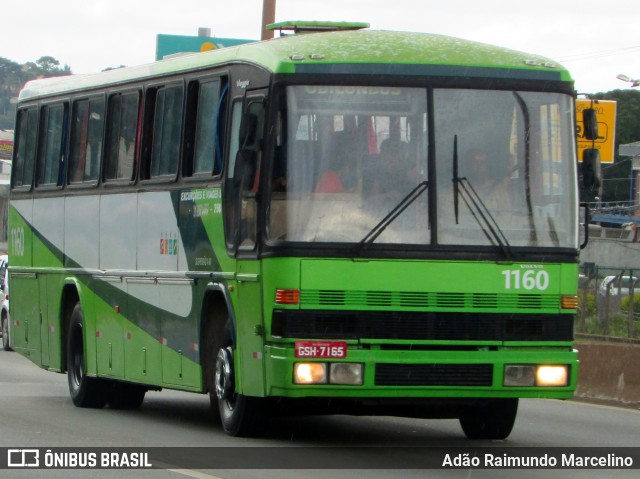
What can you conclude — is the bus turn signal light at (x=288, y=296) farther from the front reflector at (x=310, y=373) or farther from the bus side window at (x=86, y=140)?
the bus side window at (x=86, y=140)

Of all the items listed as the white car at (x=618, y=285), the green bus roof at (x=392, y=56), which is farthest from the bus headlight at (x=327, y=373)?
the white car at (x=618, y=285)

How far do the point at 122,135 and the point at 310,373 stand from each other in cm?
513

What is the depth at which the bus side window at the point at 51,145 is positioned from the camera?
18062mm

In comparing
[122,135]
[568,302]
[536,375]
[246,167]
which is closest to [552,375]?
[536,375]

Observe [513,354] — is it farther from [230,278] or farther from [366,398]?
[230,278]

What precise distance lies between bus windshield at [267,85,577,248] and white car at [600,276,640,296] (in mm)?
9372

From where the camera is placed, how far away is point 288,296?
39.4ft

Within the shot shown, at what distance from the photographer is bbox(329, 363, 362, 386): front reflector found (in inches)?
468

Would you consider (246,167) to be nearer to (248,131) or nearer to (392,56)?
(248,131)

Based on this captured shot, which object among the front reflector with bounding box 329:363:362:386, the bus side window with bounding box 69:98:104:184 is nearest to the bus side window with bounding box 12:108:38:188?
the bus side window with bounding box 69:98:104:184

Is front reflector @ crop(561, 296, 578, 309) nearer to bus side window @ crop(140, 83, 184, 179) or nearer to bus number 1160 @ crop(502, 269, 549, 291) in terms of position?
bus number 1160 @ crop(502, 269, 549, 291)

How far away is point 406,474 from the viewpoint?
11.0 metres

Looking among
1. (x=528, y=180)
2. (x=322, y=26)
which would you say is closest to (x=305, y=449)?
(x=528, y=180)

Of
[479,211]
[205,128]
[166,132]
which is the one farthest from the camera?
[166,132]
